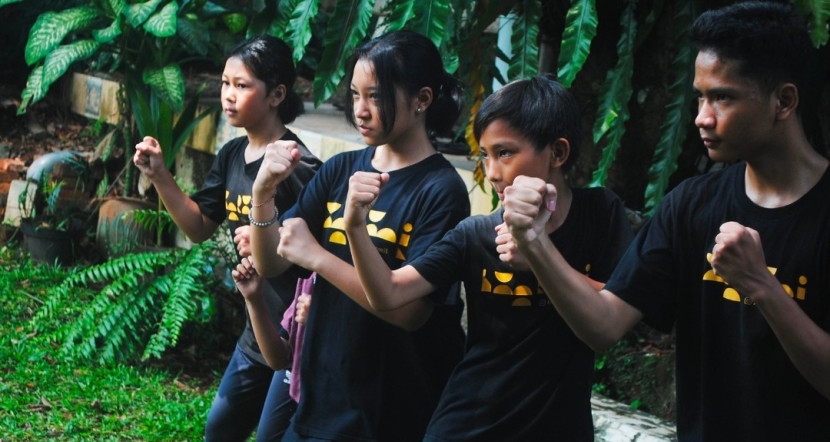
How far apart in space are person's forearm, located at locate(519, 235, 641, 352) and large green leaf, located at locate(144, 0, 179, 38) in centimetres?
433

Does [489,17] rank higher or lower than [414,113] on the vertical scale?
higher

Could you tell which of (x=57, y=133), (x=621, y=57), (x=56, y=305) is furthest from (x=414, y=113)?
(x=57, y=133)

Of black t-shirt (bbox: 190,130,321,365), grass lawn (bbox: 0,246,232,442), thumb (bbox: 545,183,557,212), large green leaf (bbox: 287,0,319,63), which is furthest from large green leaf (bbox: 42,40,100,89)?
thumb (bbox: 545,183,557,212)

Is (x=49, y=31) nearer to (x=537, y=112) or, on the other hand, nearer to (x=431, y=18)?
(x=431, y=18)

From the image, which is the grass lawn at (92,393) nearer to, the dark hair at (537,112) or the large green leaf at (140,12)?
the large green leaf at (140,12)

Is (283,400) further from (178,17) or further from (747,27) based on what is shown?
(178,17)

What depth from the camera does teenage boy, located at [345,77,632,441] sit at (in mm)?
2541

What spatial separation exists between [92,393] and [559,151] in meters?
3.40

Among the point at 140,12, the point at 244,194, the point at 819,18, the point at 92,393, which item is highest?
the point at 819,18

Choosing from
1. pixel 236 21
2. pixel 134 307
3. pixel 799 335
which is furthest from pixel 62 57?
pixel 799 335

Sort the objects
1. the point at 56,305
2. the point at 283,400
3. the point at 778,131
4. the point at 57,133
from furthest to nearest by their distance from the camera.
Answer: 1. the point at 57,133
2. the point at 56,305
3. the point at 283,400
4. the point at 778,131

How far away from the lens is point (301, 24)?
425 centimetres

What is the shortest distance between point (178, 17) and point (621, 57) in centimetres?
381

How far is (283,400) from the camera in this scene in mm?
3355
